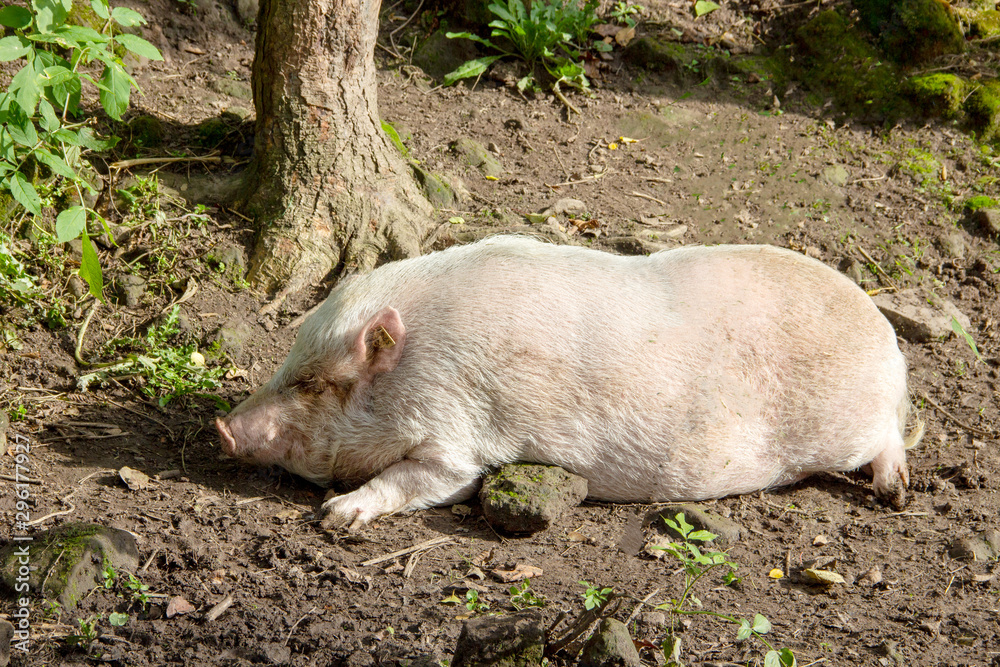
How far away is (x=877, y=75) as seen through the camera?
7340 mm

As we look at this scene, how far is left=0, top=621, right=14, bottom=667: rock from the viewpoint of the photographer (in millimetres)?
2633

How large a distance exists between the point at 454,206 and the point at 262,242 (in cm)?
142

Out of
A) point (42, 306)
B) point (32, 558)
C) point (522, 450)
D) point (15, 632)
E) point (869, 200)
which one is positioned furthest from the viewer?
point (869, 200)

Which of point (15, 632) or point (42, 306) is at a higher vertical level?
point (42, 306)

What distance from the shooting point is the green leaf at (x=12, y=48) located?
3674 mm

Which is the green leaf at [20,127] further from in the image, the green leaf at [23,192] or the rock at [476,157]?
the rock at [476,157]

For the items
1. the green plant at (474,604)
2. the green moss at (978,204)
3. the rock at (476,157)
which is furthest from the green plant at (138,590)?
the green moss at (978,204)

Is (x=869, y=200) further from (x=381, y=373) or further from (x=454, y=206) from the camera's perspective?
(x=381, y=373)

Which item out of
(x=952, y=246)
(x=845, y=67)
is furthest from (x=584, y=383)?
(x=845, y=67)

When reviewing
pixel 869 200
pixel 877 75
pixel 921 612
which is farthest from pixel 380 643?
pixel 877 75

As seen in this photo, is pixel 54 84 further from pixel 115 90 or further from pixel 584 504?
pixel 584 504

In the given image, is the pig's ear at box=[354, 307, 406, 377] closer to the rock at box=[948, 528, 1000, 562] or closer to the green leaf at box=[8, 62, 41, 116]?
the green leaf at box=[8, 62, 41, 116]

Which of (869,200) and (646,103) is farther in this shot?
(646,103)

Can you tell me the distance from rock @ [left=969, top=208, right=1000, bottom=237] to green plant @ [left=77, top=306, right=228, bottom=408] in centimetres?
554
